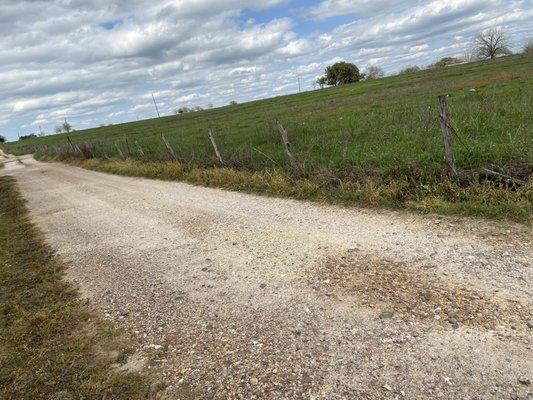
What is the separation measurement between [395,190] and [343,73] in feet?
386

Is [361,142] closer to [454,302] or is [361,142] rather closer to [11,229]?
[454,302]

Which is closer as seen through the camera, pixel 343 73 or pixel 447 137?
pixel 447 137

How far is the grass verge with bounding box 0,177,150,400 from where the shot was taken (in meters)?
4.18

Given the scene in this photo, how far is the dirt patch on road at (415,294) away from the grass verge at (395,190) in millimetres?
2284

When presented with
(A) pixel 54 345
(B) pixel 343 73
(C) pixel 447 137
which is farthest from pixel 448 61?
(A) pixel 54 345

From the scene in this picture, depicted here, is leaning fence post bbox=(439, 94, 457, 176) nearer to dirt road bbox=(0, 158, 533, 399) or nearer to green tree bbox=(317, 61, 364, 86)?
dirt road bbox=(0, 158, 533, 399)

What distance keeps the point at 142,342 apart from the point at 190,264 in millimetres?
2176

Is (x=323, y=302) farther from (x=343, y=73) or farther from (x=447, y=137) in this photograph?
(x=343, y=73)

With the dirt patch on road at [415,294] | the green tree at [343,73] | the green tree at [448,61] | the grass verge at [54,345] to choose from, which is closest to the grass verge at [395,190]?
→ the dirt patch on road at [415,294]

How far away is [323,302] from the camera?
16.5 ft

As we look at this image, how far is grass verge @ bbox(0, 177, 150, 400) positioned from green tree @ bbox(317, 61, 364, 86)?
388 ft

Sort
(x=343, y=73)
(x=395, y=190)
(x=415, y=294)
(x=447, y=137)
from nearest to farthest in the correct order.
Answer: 1. (x=415, y=294)
2. (x=447, y=137)
3. (x=395, y=190)
4. (x=343, y=73)

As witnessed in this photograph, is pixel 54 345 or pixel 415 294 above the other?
pixel 54 345

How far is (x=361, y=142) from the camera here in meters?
14.1
